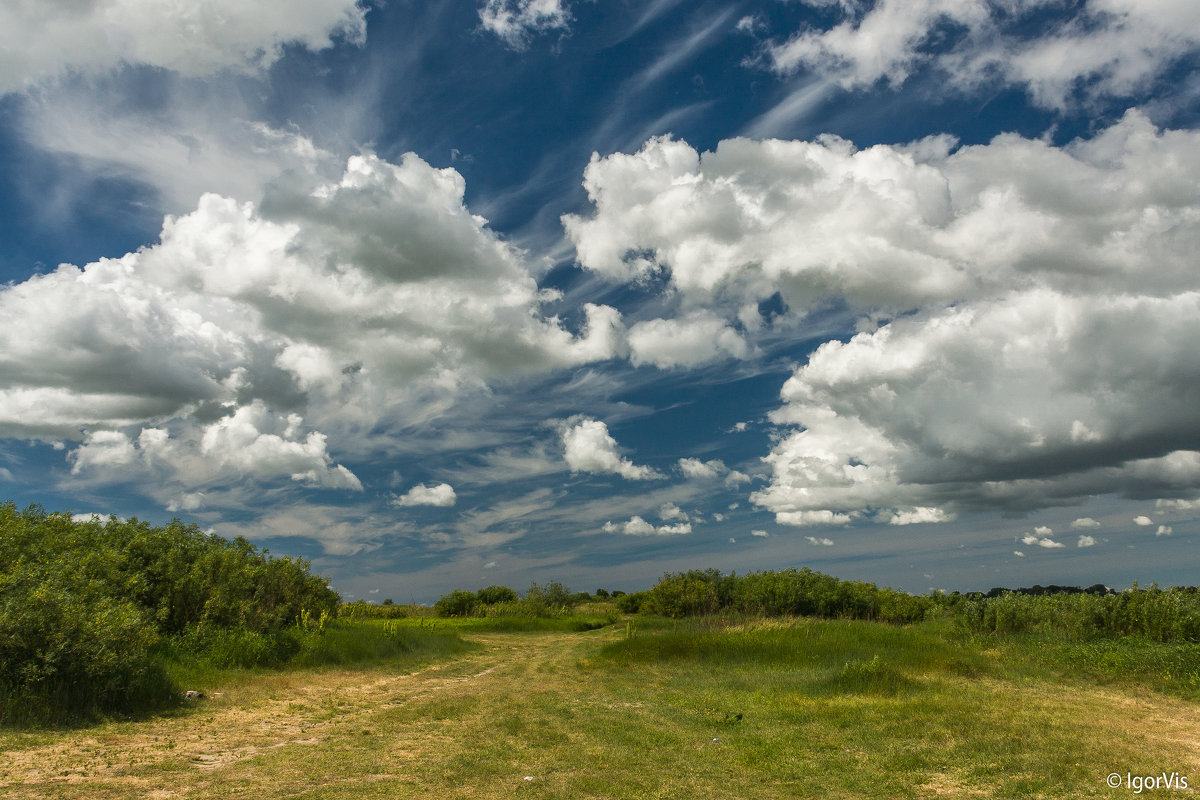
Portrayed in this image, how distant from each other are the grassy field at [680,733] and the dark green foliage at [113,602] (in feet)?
3.79

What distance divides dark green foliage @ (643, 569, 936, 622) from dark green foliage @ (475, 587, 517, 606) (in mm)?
20915

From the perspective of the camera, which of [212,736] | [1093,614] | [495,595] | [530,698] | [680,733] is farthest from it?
[495,595]

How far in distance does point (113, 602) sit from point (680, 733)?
45.7 ft

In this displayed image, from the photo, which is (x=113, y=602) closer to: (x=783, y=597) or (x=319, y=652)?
(x=319, y=652)

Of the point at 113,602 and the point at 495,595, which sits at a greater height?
the point at 113,602

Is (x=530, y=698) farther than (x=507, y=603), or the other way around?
(x=507, y=603)

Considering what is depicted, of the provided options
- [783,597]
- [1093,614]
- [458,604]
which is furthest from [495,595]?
[1093,614]

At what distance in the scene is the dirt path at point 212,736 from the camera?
895cm

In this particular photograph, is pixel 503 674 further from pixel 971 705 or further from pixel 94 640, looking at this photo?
pixel 971 705

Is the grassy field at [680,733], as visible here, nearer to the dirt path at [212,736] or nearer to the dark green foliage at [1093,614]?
the dirt path at [212,736]

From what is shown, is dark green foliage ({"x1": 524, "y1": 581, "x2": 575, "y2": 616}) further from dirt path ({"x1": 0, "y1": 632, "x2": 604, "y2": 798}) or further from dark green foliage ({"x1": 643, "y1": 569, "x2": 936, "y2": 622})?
dirt path ({"x1": 0, "y1": 632, "x2": 604, "y2": 798})

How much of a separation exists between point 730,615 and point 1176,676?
18.6 metres

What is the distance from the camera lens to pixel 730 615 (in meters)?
33.5

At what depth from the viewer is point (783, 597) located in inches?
1880
